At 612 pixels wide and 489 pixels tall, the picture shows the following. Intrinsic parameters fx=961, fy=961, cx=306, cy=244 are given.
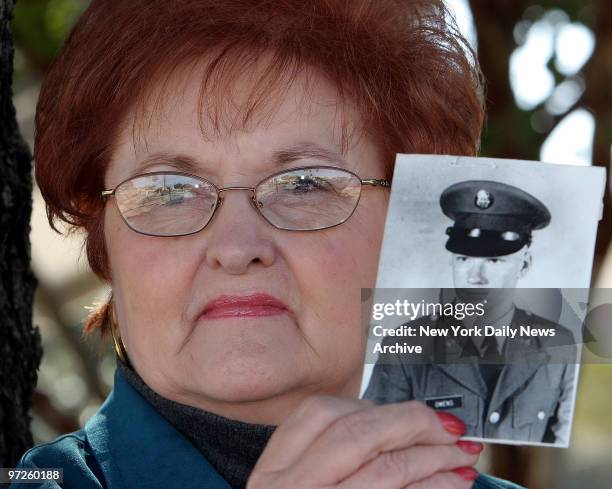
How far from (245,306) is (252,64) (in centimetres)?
53

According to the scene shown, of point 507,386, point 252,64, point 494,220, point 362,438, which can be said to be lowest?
point 362,438

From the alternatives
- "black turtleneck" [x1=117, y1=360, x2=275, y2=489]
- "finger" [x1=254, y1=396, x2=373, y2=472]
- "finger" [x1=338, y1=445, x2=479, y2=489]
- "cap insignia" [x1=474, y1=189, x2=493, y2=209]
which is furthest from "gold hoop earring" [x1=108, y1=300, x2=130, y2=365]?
"cap insignia" [x1=474, y1=189, x2=493, y2=209]

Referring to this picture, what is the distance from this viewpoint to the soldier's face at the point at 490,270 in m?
1.57

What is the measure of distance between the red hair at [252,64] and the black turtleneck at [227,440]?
49 centimetres

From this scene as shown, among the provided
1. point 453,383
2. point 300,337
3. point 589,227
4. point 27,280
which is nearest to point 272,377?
point 300,337

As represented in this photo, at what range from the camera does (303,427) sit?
1.50m

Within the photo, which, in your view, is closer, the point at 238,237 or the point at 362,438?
the point at 362,438

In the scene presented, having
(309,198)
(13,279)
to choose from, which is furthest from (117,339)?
(309,198)

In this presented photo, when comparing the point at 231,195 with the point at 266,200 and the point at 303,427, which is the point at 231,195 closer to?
the point at 266,200

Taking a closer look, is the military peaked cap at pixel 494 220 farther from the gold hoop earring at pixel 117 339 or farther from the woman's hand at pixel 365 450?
the gold hoop earring at pixel 117 339

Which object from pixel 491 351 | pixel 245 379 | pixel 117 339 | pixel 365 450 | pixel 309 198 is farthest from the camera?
pixel 117 339

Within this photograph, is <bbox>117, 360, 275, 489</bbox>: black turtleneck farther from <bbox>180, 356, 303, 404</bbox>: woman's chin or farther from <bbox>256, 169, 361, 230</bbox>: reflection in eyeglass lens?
<bbox>256, 169, 361, 230</bbox>: reflection in eyeglass lens

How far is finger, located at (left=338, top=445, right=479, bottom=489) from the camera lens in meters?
1.48

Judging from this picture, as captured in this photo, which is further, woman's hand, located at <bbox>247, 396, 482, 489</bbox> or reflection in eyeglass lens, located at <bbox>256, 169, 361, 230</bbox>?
reflection in eyeglass lens, located at <bbox>256, 169, 361, 230</bbox>
